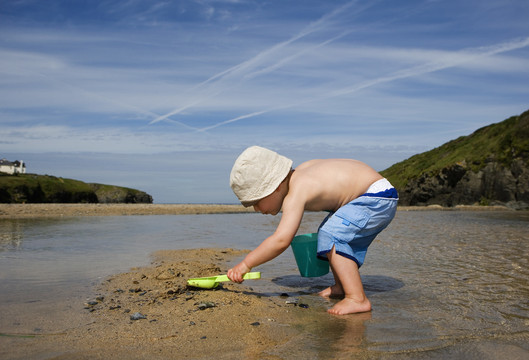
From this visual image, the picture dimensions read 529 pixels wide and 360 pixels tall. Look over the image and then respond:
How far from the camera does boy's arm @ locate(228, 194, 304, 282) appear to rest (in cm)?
278

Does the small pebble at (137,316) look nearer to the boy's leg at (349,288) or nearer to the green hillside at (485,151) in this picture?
the boy's leg at (349,288)

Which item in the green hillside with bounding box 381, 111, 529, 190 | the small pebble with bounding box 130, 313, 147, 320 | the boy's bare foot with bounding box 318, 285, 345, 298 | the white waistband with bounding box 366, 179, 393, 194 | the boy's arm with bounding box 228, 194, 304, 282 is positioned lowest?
the boy's bare foot with bounding box 318, 285, 345, 298

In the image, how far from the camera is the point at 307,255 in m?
3.35

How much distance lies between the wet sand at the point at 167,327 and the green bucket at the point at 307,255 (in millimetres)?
356

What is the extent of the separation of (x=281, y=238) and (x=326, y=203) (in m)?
0.50

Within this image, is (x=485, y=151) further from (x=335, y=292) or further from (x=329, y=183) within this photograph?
(x=329, y=183)

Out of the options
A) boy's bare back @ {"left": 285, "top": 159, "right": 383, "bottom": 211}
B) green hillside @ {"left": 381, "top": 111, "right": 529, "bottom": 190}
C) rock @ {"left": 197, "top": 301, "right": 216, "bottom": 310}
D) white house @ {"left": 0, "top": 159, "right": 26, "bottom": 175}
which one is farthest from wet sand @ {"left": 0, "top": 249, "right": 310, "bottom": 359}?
white house @ {"left": 0, "top": 159, "right": 26, "bottom": 175}

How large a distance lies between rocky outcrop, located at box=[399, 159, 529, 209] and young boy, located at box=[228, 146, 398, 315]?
2770cm

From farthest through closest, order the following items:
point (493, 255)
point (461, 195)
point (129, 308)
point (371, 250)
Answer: point (461, 195) → point (371, 250) → point (493, 255) → point (129, 308)

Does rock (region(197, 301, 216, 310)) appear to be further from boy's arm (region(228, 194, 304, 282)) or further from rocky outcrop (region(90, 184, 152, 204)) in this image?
rocky outcrop (region(90, 184, 152, 204))

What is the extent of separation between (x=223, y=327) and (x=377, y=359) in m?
0.90

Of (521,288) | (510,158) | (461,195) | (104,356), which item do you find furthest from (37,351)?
(461,195)

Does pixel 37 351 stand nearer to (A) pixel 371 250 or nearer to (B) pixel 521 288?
(B) pixel 521 288

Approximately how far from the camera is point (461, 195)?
34.3 metres
